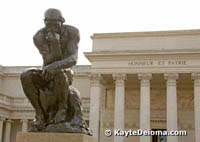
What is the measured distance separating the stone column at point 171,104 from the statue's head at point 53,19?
28.6 meters

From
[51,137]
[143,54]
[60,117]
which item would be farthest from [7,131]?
[51,137]

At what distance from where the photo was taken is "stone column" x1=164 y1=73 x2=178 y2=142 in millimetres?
33719

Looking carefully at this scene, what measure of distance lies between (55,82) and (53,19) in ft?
4.17

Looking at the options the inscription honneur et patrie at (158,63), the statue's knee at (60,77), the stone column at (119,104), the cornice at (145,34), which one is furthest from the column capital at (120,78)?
the statue's knee at (60,77)

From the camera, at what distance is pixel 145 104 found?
114 feet

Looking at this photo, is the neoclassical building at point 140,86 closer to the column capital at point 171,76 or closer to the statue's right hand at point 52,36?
the column capital at point 171,76

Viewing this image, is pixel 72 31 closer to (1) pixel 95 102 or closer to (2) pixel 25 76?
(2) pixel 25 76

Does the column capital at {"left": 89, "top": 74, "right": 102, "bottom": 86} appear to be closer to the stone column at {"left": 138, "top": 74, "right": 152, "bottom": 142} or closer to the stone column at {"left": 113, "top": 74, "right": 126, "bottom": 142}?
the stone column at {"left": 113, "top": 74, "right": 126, "bottom": 142}

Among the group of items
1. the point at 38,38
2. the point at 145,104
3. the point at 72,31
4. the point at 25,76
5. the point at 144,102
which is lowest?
the point at 25,76

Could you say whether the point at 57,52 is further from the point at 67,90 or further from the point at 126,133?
the point at 126,133

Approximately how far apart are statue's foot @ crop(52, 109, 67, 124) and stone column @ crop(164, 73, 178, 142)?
28.5 meters

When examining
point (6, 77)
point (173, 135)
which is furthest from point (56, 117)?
point (6, 77)

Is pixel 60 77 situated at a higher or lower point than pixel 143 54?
lower

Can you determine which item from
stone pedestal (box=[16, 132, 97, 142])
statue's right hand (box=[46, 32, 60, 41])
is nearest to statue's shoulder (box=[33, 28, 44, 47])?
statue's right hand (box=[46, 32, 60, 41])
